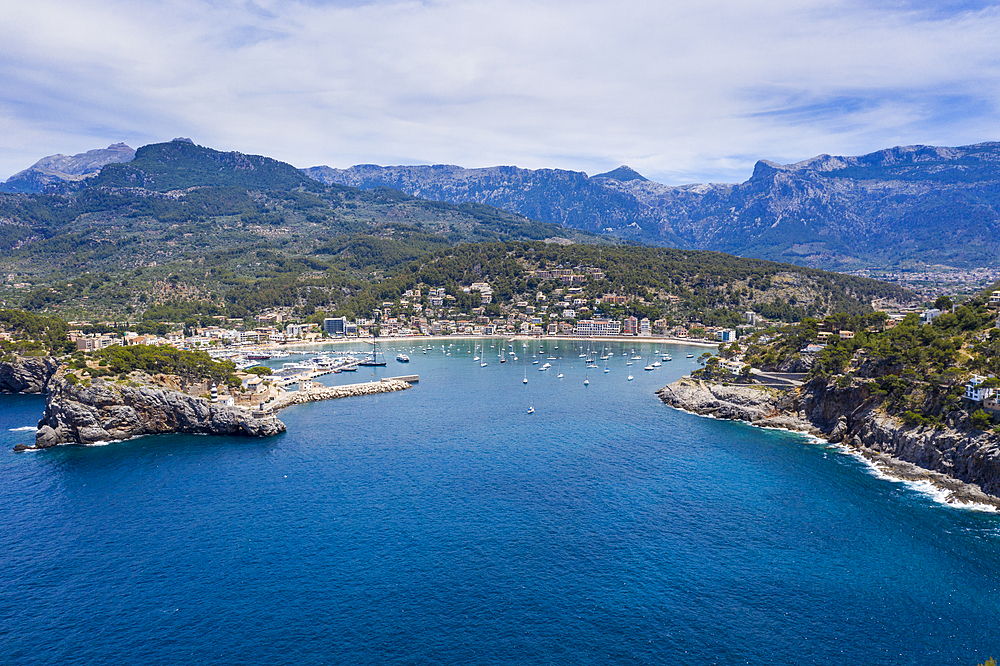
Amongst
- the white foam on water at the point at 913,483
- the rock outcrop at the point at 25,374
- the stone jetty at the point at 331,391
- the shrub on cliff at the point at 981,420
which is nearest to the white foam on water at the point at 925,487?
the white foam on water at the point at 913,483

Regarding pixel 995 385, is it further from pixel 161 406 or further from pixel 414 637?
pixel 161 406

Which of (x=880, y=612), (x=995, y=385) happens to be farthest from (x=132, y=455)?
(x=995, y=385)

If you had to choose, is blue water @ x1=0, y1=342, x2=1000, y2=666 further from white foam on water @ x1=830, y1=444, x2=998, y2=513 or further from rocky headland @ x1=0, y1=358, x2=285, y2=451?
rocky headland @ x1=0, y1=358, x2=285, y2=451

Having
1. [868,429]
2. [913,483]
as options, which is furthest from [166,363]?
[913,483]

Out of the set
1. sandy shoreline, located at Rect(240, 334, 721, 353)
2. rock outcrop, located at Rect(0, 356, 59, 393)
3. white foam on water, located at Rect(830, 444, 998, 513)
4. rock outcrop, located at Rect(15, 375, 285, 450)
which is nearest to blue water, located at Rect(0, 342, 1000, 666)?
white foam on water, located at Rect(830, 444, 998, 513)

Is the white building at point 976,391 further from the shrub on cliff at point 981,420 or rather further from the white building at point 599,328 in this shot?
the white building at point 599,328

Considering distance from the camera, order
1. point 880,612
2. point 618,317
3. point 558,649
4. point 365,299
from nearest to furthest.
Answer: point 558,649
point 880,612
point 618,317
point 365,299

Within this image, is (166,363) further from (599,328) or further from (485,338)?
(599,328)
